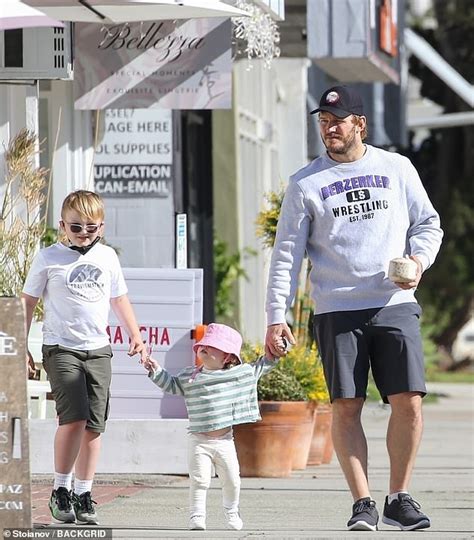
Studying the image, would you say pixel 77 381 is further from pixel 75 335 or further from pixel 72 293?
pixel 72 293

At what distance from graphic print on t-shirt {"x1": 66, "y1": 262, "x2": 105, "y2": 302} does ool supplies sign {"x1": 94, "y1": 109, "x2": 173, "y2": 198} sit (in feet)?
13.5

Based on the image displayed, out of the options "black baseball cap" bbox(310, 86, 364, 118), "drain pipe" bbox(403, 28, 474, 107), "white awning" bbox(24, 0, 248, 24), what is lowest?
"black baseball cap" bbox(310, 86, 364, 118)

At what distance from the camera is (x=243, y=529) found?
7.20 m

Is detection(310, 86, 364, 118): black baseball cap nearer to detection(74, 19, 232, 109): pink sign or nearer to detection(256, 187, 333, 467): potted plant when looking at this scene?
detection(74, 19, 232, 109): pink sign

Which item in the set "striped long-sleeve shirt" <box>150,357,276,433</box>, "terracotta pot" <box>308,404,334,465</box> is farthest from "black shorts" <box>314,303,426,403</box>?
"terracotta pot" <box>308,404,334,465</box>

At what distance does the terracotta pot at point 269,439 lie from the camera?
33.1 ft

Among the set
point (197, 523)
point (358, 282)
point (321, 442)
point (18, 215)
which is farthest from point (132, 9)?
point (321, 442)

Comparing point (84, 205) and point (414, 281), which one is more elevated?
point (84, 205)

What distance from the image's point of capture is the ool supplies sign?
11336 millimetres

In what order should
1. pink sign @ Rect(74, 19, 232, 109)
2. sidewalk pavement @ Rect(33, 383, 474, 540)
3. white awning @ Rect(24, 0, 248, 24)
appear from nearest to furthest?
sidewalk pavement @ Rect(33, 383, 474, 540) → white awning @ Rect(24, 0, 248, 24) → pink sign @ Rect(74, 19, 232, 109)

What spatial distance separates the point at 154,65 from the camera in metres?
10.1

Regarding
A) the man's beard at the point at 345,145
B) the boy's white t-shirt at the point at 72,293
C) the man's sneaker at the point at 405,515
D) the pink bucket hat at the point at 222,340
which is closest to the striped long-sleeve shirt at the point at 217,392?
the pink bucket hat at the point at 222,340

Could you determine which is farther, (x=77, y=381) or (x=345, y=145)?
(x=77, y=381)

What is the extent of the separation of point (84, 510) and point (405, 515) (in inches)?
58.8
